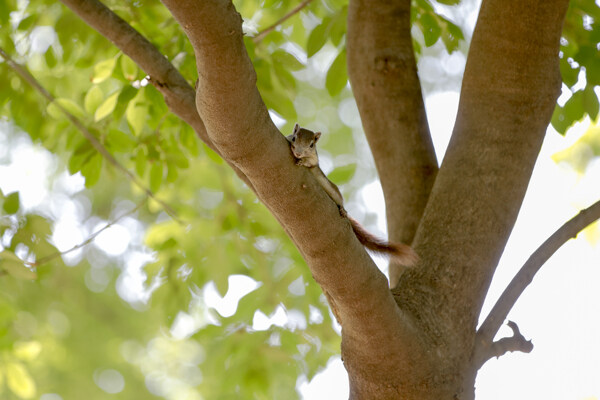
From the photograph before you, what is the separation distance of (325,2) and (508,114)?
101 cm

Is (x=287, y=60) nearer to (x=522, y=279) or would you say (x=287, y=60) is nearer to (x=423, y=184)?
(x=423, y=184)

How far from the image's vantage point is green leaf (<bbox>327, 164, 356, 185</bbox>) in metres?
2.33

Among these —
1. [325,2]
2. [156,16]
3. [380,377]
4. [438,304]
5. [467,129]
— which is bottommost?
[380,377]

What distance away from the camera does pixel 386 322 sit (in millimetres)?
1573

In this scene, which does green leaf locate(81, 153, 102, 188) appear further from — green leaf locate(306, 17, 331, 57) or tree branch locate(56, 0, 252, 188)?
green leaf locate(306, 17, 331, 57)

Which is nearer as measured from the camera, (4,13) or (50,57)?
(4,13)

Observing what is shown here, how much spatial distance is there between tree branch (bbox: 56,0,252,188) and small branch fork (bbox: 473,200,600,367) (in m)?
0.76

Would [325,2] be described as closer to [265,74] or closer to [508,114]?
[265,74]

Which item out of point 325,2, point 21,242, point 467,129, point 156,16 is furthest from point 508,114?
point 21,242

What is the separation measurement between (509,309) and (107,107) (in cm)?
142

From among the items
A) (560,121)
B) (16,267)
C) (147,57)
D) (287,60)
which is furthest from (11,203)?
(560,121)

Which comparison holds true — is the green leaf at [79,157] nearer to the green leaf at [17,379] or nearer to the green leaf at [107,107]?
the green leaf at [107,107]

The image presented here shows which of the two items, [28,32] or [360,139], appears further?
[360,139]

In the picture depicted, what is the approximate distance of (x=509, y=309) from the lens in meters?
1.81
